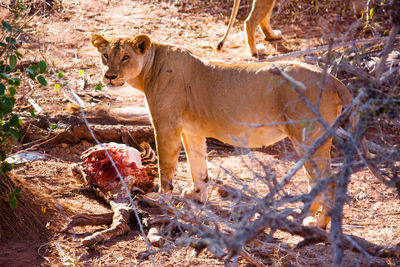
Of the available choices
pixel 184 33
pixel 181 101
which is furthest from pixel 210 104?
pixel 184 33

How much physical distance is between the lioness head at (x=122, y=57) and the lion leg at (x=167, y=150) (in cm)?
59

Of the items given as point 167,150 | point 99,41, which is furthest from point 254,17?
point 167,150

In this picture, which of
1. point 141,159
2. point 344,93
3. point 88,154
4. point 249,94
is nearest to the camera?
point 344,93

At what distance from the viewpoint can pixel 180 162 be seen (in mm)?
6617

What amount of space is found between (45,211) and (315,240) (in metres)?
2.81

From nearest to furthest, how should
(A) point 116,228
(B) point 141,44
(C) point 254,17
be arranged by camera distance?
(A) point 116,228, (B) point 141,44, (C) point 254,17

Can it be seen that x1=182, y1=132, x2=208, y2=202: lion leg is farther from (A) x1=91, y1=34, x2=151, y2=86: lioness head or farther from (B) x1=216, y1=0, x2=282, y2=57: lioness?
(B) x1=216, y1=0, x2=282, y2=57: lioness

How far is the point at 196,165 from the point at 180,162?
1288mm

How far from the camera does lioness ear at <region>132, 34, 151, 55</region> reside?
4930 millimetres

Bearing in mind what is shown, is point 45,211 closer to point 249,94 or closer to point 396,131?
point 249,94

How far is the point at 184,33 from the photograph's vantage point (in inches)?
407

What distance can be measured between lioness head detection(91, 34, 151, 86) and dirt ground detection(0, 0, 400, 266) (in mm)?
660

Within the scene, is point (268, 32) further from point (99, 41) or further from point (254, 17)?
point (99, 41)

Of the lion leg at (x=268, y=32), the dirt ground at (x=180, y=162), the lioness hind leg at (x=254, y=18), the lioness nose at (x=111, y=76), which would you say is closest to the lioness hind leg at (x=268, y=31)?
the lion leg at (x=268, y=32)
